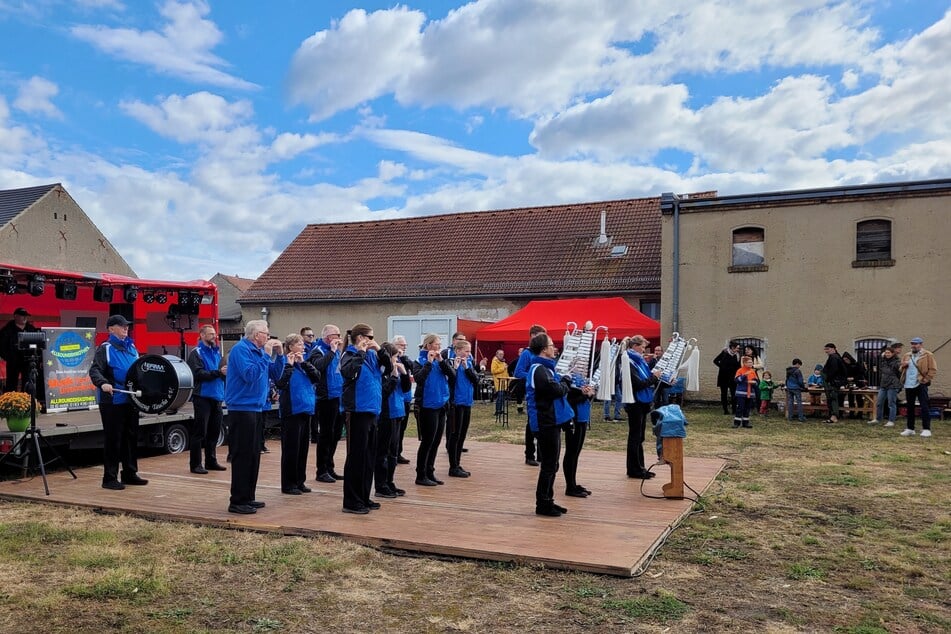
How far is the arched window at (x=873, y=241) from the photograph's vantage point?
19000mm

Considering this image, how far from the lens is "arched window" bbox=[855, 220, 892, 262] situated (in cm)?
1900

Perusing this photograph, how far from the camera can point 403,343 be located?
897 centimetres

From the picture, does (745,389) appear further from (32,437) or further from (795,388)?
(32,437)

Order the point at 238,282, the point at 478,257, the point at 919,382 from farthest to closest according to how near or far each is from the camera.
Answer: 1. the point at 238,282
2. the point at 478,257
3. the point at 919,382

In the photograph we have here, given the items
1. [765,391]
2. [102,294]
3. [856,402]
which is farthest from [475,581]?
[765,391]

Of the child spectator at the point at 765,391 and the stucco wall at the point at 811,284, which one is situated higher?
the stucco wall at the point at 811,284

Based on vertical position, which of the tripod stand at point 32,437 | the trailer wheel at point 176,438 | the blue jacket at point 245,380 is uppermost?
the blue jacket at point 245,380

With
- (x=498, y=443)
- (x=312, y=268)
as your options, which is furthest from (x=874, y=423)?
(x=312, y=268)

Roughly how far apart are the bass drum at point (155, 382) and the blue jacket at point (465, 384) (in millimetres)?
3114

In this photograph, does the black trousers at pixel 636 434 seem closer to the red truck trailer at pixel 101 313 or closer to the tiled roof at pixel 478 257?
the red truck trailer at pixel 101 313

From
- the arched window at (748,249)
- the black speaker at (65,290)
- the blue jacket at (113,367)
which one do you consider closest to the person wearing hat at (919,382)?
the arched window at (748,249)

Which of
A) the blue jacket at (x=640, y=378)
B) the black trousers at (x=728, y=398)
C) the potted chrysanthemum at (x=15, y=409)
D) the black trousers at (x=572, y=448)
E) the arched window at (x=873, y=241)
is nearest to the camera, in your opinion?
the black trousers at (x=572, y=448)

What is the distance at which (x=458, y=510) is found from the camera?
729 cm

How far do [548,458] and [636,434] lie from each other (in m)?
2.47
